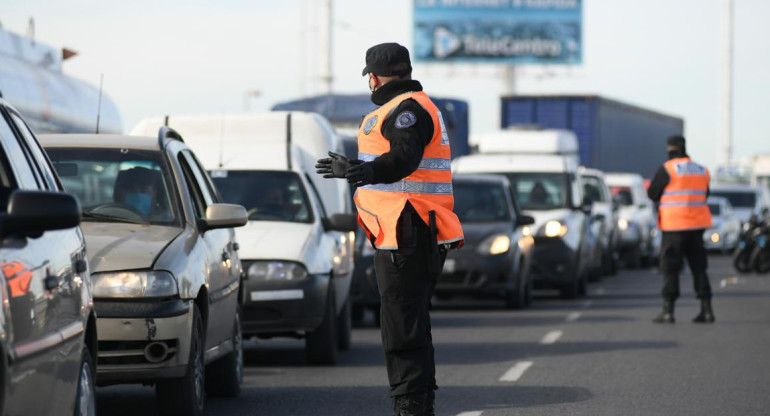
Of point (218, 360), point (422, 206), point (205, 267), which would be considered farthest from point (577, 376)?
point (422, 206)

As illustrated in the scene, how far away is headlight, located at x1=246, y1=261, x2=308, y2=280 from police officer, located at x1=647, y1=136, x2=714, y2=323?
19.6ft

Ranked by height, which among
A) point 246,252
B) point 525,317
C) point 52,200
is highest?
point 52,200

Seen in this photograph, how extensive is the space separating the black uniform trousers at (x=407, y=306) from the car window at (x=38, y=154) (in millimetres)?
1517

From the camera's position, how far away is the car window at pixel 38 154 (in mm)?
6480

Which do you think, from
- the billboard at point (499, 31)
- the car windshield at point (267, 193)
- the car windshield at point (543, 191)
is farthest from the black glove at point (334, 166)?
the billboard at point (499, 31)

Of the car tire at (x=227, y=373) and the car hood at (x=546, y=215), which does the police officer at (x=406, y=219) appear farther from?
the car hood at (x=546, y=215)

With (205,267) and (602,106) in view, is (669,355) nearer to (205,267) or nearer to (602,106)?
(205,267)

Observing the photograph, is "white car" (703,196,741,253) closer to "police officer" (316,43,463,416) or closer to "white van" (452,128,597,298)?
"white van" (452,128,597,298)

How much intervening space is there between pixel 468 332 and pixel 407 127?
938 centimetres

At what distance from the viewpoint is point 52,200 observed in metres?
5.13

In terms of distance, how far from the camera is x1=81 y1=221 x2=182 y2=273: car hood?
27.9 ft

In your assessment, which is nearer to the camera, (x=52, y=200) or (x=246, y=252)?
(x=52, y=200)

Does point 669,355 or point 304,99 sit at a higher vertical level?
point 304,99

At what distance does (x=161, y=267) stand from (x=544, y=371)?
14.9 feet
